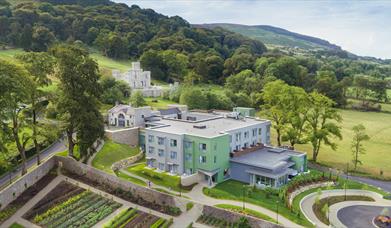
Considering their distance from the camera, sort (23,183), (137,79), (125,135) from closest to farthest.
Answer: (23,183) → (125,135) → (137,79)

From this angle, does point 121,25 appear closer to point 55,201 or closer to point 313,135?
point 313,135

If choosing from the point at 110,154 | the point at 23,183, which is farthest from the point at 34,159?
the point at 110,154

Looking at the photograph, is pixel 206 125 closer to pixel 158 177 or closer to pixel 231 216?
pixel 158 177

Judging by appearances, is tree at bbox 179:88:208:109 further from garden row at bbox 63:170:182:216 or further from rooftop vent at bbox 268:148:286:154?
garden row at bbox 63:170:182:216

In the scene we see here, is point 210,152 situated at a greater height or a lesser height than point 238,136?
lesser

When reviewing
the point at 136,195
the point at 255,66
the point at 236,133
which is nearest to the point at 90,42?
the point at 255,66

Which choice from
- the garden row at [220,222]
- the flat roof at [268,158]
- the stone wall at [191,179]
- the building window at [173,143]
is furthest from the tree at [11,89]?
the flat roof at [268,158]
